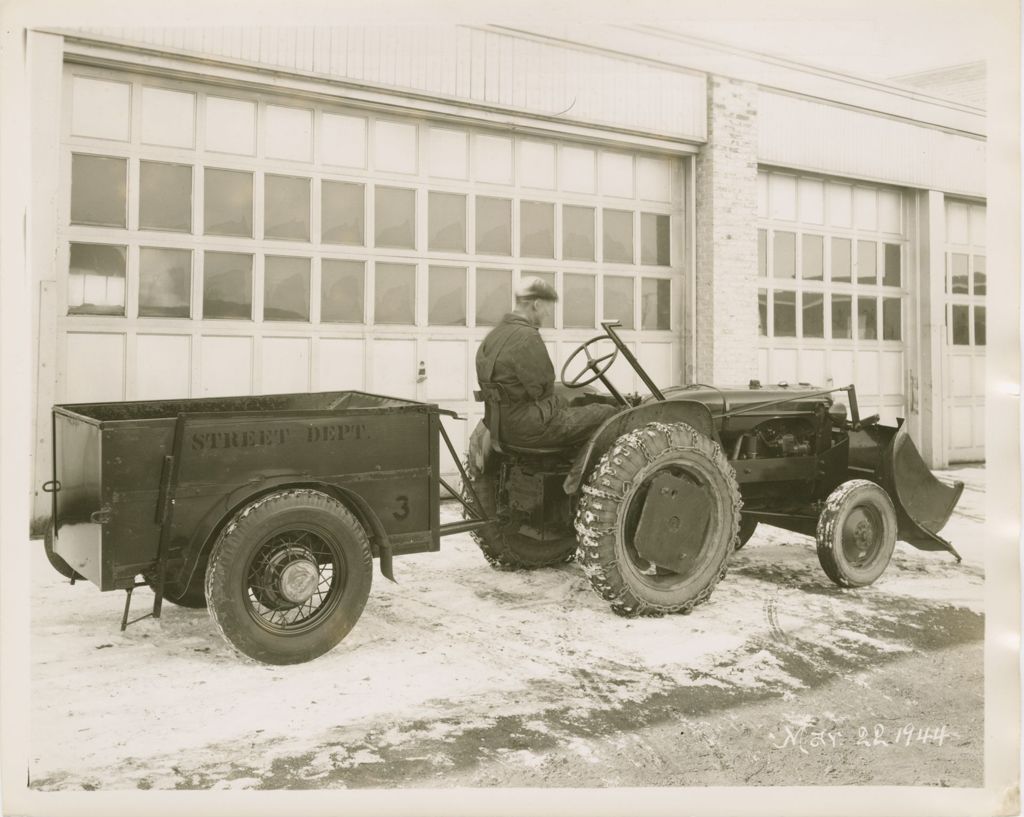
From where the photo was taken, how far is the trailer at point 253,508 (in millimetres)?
2877

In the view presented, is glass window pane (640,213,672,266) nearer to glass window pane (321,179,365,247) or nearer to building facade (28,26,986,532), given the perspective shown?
building facade (28,26,986,532)

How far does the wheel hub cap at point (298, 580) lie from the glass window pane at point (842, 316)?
4.01 m

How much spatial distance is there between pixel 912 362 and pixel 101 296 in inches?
185

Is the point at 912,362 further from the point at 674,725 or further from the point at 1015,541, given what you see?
the point at 674,725

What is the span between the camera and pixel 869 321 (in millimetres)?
5297

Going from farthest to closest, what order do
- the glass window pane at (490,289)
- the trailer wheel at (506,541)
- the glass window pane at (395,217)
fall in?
the glass window pane at (490,289)
the glass window pane at (395,217)
the trailer wheel at (506,541)

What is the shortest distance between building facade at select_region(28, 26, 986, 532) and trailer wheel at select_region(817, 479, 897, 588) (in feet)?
1.58

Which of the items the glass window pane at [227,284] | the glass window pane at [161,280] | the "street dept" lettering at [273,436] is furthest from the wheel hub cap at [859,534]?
the glass window pane at [161,280]

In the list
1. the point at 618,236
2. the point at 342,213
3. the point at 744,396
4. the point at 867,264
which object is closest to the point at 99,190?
the point at 342,213

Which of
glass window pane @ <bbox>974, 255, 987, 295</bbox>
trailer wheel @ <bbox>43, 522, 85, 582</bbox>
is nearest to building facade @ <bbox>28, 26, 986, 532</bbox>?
glass window pane @ <bbox>974, 255, 987, 295</bbox>

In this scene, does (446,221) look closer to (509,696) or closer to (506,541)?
(506,541)

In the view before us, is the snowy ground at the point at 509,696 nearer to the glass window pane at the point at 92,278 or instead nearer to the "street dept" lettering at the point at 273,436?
the "street dept" lettering at the point at 273,436

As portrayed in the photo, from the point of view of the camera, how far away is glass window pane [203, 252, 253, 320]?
453cm

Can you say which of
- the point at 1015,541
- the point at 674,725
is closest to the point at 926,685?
the point at 1015,541
